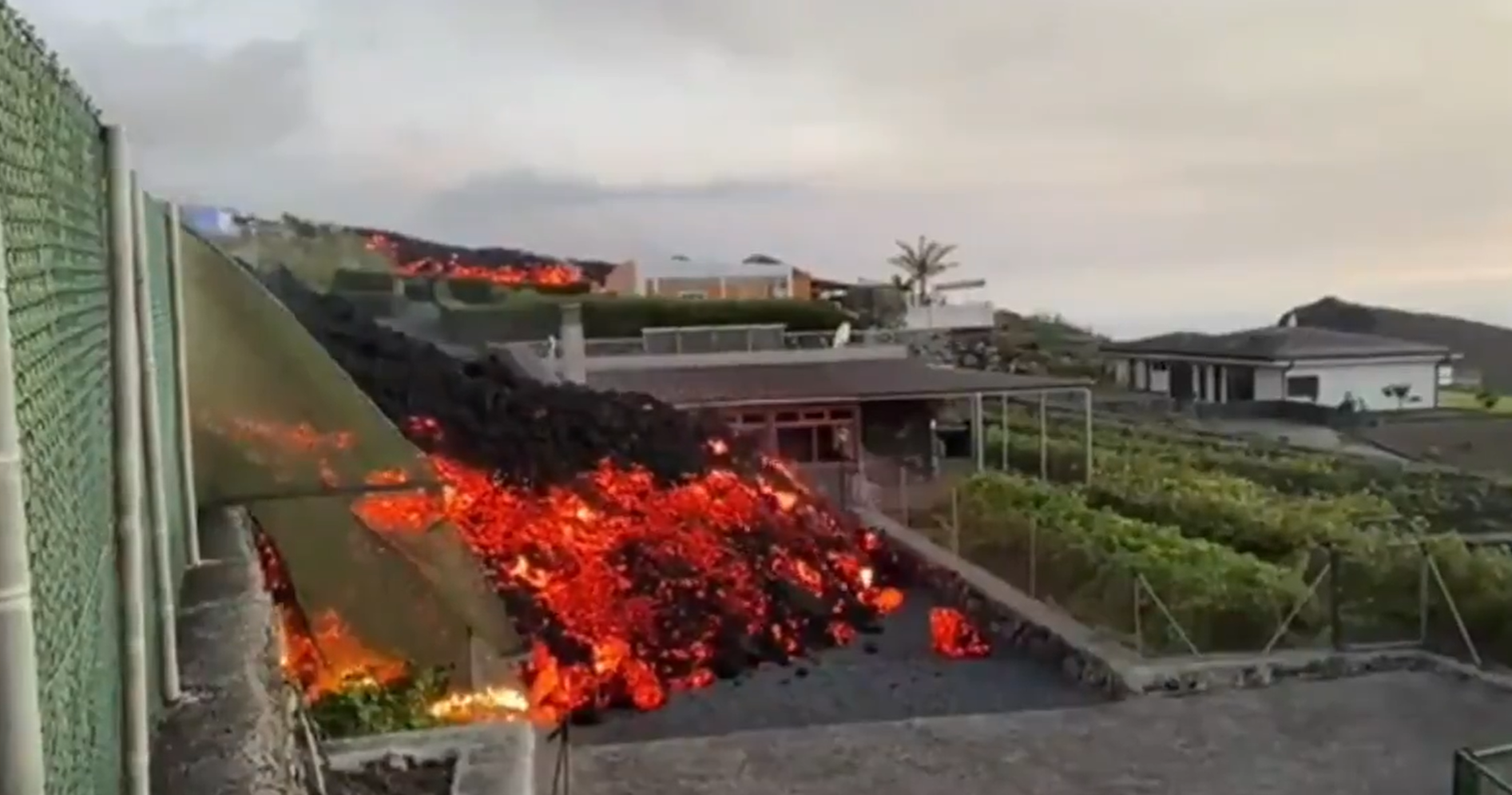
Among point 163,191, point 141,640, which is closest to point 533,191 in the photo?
point 163,191

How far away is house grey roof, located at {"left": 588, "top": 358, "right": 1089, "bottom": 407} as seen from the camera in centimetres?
2380

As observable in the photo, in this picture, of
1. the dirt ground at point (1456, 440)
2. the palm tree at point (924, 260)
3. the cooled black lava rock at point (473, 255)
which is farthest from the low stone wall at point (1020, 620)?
the palm tree at point (924, 260)

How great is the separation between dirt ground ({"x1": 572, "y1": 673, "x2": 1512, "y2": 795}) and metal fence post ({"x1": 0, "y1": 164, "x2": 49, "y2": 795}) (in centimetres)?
818

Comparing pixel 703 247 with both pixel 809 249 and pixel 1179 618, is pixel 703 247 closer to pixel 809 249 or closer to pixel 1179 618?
pixel 809 249

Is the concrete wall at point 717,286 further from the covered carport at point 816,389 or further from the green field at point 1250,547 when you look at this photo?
the green field at point 1250,547

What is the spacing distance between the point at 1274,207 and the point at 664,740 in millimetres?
26097

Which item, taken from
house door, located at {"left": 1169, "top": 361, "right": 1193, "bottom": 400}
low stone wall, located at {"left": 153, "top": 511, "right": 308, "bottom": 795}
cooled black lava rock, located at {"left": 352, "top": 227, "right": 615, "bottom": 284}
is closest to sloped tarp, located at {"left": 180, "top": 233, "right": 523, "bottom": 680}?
low stone wall, located at {"left": 153, "top": 511, "right": 308, "bottom": 795}

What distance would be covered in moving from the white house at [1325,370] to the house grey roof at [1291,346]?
19 millimetres

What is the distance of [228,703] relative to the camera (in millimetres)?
4316

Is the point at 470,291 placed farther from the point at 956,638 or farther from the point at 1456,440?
the point at 956,638

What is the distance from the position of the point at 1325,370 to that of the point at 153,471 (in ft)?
119

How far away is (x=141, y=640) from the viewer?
3.45m

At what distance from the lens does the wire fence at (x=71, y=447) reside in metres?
1.72

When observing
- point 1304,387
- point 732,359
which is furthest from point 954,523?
point 1304,387
